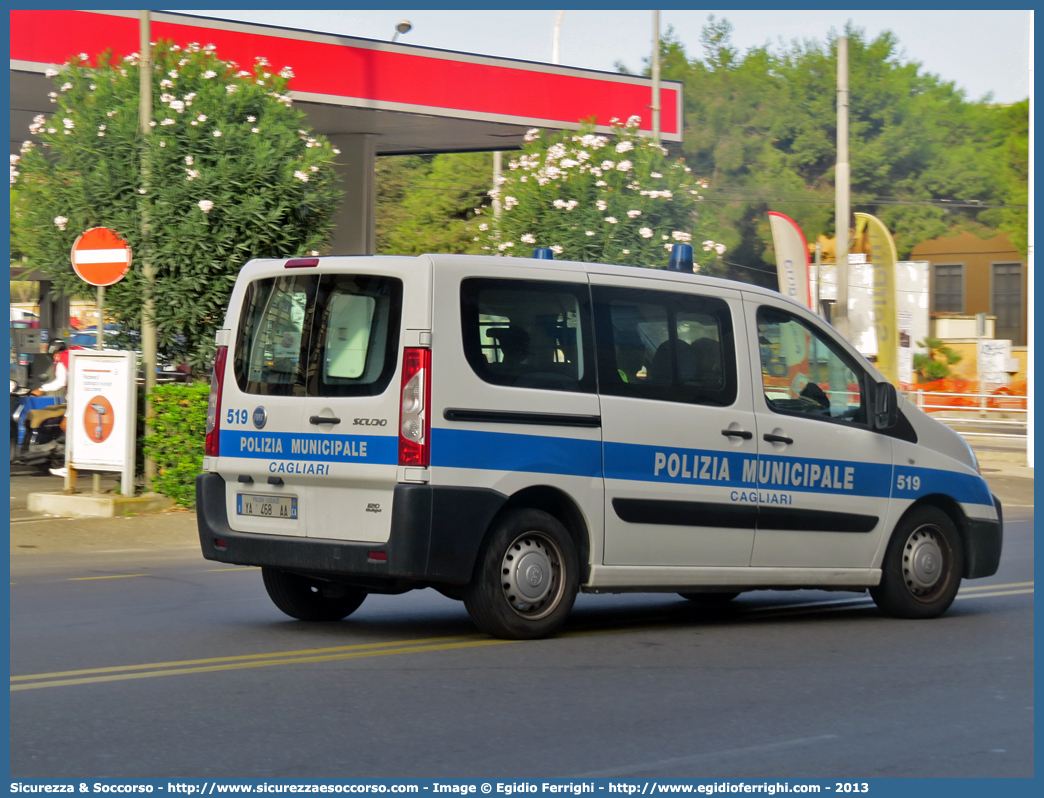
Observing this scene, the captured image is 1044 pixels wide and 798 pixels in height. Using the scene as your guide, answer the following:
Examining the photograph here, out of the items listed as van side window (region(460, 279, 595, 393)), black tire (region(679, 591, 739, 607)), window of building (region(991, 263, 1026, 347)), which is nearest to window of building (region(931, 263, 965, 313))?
window of building (region(991, 263, 1026, 347))

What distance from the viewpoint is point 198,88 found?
52.1 feet

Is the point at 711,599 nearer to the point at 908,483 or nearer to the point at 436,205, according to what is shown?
the point at 908,483

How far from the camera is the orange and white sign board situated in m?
14.4

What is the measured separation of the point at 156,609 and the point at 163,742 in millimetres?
3766

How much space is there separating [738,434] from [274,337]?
2688mm

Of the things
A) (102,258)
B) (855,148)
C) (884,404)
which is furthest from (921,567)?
(855,148)

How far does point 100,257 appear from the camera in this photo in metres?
14.5

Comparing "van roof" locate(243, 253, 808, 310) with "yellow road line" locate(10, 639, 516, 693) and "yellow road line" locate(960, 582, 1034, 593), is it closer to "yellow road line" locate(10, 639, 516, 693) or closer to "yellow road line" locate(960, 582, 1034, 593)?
"yellow road line" locate(10, 639, 516, 693)

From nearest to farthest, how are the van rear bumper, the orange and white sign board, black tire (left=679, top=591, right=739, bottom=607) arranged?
1. the van rear bumper
2. black tire (left=679, top=591, right=739, bottom=607)
3. the orange and white sign board

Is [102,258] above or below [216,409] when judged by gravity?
above

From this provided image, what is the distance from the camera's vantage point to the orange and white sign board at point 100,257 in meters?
14.4

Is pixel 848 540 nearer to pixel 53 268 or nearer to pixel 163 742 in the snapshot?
pixel 163 742

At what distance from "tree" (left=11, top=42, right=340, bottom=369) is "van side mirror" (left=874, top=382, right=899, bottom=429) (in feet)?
26.9

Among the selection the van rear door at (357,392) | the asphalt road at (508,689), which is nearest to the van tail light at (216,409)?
the van rear door at (357,392)
